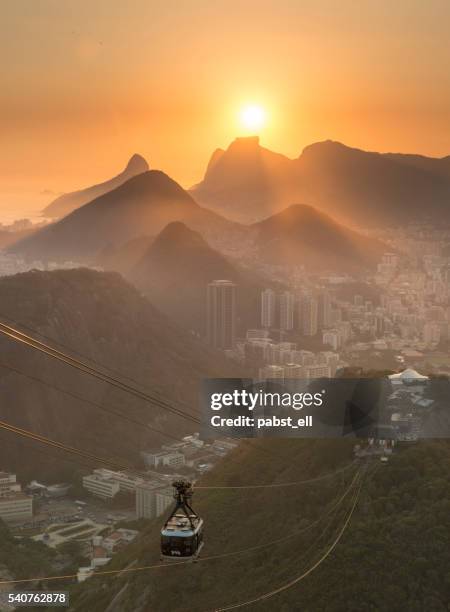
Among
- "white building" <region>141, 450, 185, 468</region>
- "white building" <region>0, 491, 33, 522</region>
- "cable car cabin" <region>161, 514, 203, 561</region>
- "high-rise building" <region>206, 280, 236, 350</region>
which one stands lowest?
"white building" <region>0, 491, 33, 522</region>

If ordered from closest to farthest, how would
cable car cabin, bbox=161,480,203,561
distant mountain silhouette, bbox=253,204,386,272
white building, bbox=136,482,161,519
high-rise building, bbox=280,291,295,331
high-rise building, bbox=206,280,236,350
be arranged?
cable car cabin, bbox=161,480,203,561 < white building, bbox=136,482,161,519 < high-rise building, bbox=206,280,236,350 < high-rise building, bbox=280,291,295,331 < distant mountain silhouette, bbox=253,204,386,272

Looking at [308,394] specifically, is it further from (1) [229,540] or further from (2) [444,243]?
(2) [444,243]

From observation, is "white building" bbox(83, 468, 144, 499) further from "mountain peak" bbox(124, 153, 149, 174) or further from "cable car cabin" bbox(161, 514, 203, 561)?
"mountain peak" bbox(124, 153, 149, 174)

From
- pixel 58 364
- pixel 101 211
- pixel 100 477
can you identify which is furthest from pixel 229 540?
pixel 101 211

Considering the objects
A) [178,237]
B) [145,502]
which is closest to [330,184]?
[178,237]

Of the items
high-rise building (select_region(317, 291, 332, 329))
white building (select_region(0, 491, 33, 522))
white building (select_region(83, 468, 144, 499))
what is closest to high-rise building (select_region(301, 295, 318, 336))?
high-rise building (select_region(317, 291, 332, 329))

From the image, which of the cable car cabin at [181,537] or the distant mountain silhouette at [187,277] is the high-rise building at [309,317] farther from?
the cable car cabin at [181,537]

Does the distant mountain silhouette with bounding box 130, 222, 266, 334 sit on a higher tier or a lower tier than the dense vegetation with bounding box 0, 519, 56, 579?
higher
